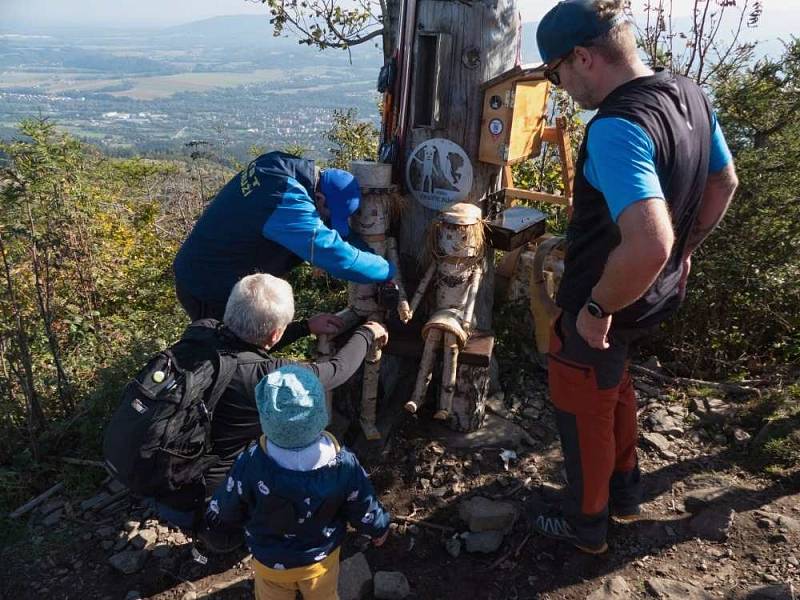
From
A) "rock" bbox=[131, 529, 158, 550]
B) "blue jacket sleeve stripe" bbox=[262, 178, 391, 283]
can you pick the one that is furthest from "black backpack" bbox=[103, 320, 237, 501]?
"rock" bbox=[131, 529, 158, 550]

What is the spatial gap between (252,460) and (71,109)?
45767mm

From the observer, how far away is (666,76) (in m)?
2.23

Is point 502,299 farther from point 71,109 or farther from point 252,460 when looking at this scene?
point 71,109

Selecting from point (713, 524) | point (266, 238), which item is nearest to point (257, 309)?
point (266, 238)

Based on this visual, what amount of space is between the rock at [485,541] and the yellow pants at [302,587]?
Result: 2.78 ft

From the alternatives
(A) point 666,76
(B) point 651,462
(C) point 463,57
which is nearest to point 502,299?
(B) point 651,462

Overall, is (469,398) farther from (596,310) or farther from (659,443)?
(596,310)

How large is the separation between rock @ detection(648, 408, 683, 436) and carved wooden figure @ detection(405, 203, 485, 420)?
4.18ft

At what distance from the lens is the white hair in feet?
8.29

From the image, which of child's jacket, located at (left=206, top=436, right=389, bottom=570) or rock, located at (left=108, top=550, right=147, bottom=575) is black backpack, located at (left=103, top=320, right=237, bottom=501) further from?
rock, located at (left=108, top=550, right=147, bottom=575)

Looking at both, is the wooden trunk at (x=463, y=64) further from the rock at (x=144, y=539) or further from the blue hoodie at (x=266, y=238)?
the rock at (x=144, y=539)

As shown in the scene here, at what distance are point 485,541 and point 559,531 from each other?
1.18 feet

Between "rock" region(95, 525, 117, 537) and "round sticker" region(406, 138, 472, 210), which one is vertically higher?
"round sticker" region(406, 138, 472, 210)

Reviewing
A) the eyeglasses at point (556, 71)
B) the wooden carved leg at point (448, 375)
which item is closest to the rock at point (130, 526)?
the wooden carved leg at point (448, 375)
